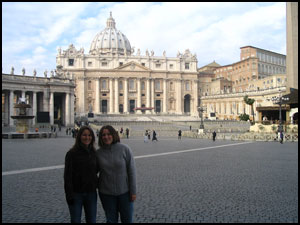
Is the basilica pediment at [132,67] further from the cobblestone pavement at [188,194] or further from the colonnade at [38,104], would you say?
the cobblestone pavement at [188,194]

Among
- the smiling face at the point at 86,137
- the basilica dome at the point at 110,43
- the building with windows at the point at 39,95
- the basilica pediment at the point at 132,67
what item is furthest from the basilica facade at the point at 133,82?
the smiling face at the point at 86,137

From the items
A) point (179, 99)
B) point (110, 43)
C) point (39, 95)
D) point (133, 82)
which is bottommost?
point (39, 95)

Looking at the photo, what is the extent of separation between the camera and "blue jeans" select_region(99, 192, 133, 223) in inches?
169

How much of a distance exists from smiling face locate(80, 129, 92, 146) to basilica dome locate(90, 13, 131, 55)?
104919 mm

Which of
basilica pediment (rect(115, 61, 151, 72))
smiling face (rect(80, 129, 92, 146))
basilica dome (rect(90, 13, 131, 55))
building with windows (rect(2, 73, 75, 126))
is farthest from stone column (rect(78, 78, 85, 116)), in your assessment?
smiling face (rect(80, 129, 92, 146))

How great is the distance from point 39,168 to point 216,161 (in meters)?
6.90

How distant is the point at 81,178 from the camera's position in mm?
4254

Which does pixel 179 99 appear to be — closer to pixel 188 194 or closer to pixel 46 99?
pixel 46 99

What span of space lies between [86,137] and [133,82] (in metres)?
83.8

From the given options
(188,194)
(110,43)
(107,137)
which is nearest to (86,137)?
(107,137)

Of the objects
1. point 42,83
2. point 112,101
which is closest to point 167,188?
point 42,83

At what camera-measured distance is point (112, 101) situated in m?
85.4

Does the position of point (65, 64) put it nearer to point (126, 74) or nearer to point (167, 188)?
point (126, 74)

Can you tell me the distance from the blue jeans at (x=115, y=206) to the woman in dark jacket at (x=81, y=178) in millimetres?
180
